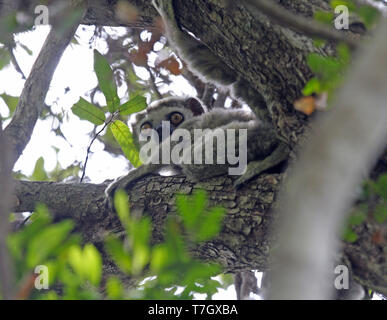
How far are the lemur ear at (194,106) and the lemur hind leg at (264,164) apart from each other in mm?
2091

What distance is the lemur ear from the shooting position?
5.14 m

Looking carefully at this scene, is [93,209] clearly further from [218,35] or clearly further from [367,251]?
[367,251]

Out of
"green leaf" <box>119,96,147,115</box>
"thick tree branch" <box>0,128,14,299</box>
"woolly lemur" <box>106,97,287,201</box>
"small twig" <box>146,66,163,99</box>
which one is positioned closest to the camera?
"thick tree branch" <box>0,128,14,299</box>

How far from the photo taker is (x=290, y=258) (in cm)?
92

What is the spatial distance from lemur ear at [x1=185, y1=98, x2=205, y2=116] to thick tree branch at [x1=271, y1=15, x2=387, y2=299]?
13.7ft

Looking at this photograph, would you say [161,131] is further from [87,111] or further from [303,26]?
[303,26]

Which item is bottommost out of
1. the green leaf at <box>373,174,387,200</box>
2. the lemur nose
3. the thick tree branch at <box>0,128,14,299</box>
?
the thick tree branch at <box>0,128,14,299</box>

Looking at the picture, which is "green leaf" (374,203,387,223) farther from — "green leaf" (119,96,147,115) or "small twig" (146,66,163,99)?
"small twig" (146,66,163,99)

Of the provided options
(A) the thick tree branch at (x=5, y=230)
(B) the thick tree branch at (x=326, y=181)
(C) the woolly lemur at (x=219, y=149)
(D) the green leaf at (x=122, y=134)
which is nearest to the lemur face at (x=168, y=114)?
(C) the woolly lemur at (x=219, y=149)

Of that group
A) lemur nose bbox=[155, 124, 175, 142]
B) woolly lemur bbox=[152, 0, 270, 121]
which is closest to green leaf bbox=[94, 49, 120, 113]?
woolly lemur bbox=[152, 0, 270, 121]

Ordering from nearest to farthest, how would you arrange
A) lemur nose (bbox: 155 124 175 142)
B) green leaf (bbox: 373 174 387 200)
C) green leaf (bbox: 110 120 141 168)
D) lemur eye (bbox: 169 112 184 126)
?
1. green leaf (bbox: 373 174 387 200)
2. green leaf (bbox: 110 120 141 168)
3. lemur nose (bbox: 155 124 175 142)
4. lemur eye (bbox: 169 112 184 126)

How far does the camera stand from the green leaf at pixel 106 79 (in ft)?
11.4

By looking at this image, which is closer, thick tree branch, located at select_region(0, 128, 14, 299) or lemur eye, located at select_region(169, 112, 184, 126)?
thick tree branch, located at select_region(0, 128, 14, 299)
